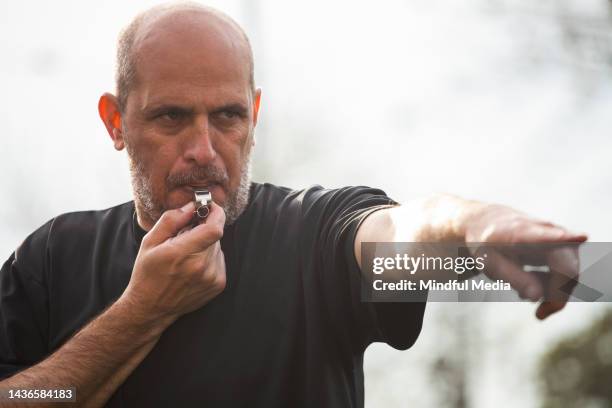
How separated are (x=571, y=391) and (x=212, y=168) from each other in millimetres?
9349

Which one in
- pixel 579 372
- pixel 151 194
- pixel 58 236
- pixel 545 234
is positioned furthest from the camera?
pixel 579 372

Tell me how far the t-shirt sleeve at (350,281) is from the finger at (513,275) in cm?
63

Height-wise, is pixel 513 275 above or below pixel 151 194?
below

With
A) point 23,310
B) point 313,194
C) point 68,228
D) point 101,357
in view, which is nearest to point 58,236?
point 68,228

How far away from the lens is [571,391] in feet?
33.8

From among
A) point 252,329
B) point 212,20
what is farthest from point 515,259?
point 212,20

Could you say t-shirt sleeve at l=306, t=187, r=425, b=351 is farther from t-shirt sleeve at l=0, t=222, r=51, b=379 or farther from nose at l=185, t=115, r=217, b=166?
t-shirt sleeve at l=0, t=222, r=51, b=379

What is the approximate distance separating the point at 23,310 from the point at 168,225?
0.76 metres

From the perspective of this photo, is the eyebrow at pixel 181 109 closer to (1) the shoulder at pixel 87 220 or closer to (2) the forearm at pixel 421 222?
(1) the shoulder at pixel 87 220

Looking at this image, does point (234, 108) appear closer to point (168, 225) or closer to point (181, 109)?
point (181, 109)

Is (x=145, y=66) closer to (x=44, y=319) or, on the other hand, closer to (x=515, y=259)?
(x=44, y=319)

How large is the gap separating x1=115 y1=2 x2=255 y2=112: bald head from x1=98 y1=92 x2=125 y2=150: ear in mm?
78

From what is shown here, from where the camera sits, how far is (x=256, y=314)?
239 cm

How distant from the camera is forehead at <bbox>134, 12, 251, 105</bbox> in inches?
95.5
